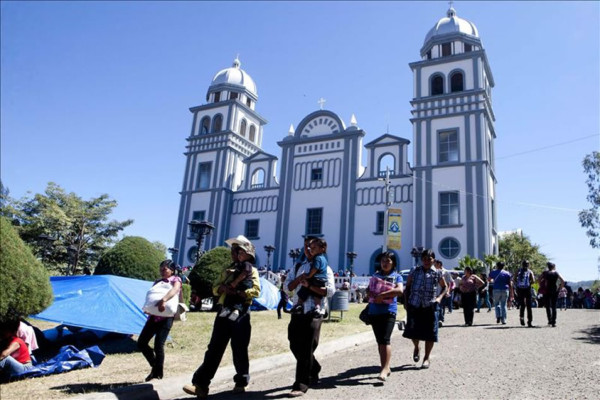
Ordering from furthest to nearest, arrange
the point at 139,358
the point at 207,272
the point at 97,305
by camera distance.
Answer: the point at 207,272
the point at 97,305
the point at 139,358

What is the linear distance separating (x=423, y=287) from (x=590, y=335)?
5009 millimetres

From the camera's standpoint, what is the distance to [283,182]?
3133cm

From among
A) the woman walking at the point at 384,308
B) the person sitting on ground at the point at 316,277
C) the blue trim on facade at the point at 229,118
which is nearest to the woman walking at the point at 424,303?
the woman walking at the point at 384,308

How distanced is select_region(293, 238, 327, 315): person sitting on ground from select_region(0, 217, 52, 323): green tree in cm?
292

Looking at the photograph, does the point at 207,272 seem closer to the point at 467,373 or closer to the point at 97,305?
the point at 97,305

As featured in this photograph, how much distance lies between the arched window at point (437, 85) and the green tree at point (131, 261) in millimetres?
22668

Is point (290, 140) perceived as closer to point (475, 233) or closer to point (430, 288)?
point (475, 233)

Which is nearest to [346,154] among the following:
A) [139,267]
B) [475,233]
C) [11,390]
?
[475,233]

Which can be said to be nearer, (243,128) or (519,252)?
(243,128)

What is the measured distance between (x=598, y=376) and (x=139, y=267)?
11.0 meters

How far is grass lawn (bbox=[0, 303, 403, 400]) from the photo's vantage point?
4523 millimetres

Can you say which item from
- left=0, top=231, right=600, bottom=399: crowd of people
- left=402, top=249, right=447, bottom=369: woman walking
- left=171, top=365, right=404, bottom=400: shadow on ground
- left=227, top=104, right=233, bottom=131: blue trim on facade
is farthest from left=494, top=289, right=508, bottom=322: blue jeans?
left=227, top=104, right=233, bottom=131: blue trim on facade

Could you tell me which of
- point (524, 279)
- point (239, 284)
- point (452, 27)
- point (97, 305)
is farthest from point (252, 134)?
point (239, 284)

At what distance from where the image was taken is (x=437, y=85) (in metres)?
28.8
